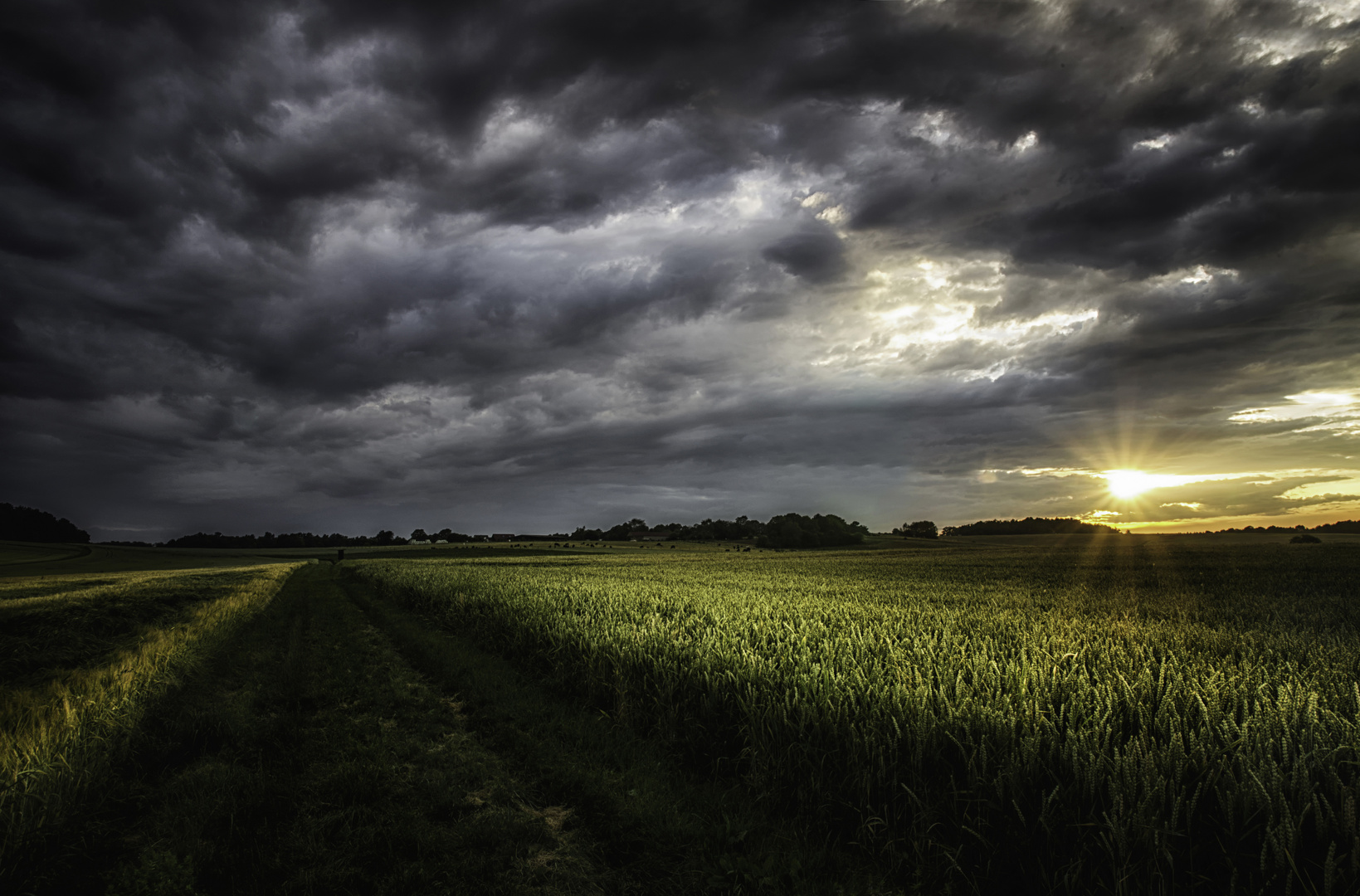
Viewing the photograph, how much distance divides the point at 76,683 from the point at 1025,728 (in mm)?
13037

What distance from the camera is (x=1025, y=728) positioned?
167 inches

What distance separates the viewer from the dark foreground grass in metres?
4.45

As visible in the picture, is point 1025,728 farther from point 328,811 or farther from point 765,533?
point 765,533

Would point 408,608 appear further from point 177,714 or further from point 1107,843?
point 1107,843

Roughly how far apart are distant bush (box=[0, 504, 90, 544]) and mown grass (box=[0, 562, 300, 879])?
12728 centimetres

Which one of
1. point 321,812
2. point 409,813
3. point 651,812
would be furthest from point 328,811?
point 651,812

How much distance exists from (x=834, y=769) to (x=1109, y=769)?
7.45 feet

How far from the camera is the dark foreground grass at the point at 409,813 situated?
14.6 feet

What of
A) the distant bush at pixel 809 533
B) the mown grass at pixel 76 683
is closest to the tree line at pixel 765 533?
the distant bush at pixel 809 533

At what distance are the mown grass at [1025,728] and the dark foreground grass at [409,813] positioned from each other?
0.67 metres

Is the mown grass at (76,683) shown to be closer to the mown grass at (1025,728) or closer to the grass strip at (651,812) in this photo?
the grass strip at (651,812)

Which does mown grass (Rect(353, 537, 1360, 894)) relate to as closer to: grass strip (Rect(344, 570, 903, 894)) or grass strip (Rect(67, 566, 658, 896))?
grass strip (Rect(344, 570, 903, 894))

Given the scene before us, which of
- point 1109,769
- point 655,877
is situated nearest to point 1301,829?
point 1109,769

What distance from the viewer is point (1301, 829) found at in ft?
10.3
